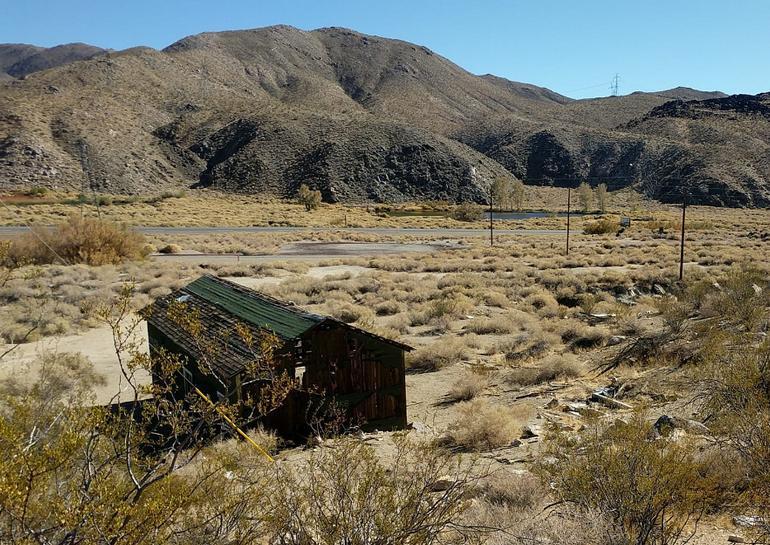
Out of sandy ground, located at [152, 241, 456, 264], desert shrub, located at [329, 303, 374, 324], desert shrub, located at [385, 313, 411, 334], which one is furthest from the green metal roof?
sandy ground, located at [152, 241, 456, 264]

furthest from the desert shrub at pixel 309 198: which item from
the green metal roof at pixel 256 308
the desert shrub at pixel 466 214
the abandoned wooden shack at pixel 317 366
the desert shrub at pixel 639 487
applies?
the desert shrub at pixel 639 487

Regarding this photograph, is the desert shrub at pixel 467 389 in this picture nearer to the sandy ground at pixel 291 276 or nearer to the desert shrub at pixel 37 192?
the sandy ground at pixel 291 276

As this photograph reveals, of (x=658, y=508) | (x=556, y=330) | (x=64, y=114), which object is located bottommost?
(x=556, y=330)

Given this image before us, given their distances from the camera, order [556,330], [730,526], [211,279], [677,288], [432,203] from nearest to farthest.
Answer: [730,526], [211,279], [556,330], [677,288], [432,203]

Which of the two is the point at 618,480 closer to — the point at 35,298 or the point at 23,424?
the point at 23,424

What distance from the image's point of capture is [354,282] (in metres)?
29.9

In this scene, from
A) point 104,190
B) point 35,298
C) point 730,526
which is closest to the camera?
point 730,526

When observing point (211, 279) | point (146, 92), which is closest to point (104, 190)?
point (146, 92)

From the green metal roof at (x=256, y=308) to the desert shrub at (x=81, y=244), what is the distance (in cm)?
2164

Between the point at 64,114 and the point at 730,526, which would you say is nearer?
the point at 730,526

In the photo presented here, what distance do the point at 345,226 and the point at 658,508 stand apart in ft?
221

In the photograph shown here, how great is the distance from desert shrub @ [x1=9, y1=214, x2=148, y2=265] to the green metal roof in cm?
2164

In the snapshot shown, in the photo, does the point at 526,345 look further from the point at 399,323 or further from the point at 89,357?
the point at 89,357

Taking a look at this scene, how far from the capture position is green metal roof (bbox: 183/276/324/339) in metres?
11.0
